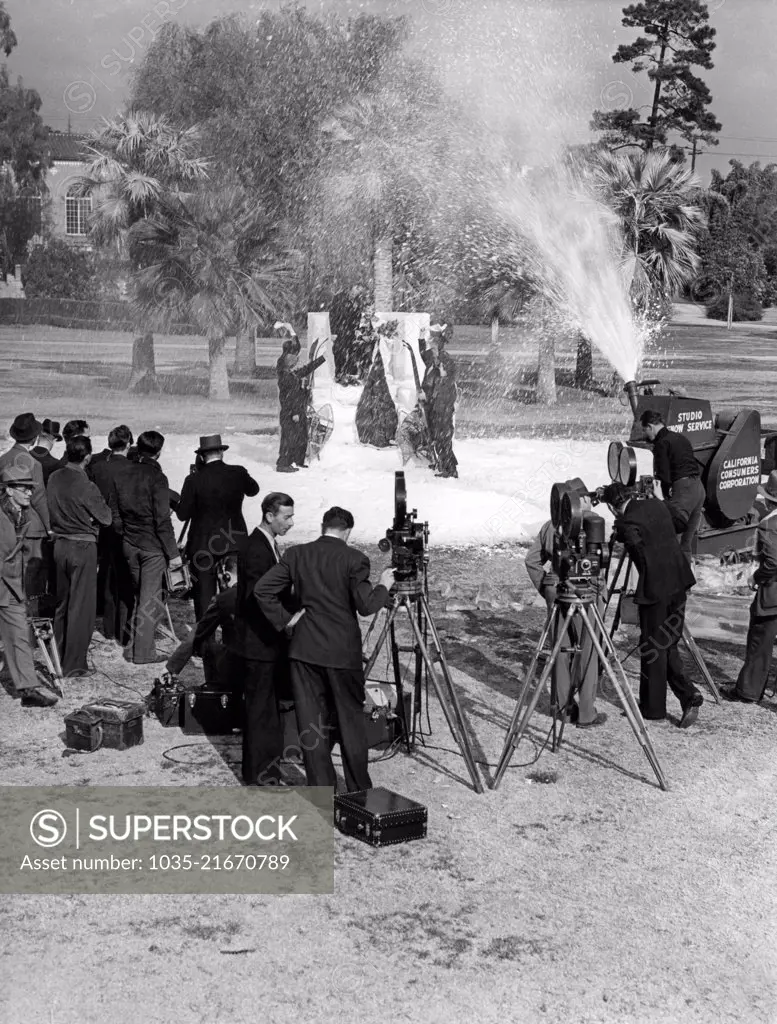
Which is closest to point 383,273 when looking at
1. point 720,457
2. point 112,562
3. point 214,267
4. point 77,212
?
point 214,267

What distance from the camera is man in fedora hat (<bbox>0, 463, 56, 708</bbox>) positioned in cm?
959

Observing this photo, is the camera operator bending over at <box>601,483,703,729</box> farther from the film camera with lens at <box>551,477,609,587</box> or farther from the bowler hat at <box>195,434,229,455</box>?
the bowler hat at <box>195,434,229,455</box>

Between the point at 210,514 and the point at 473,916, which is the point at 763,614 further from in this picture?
the point at 210,514

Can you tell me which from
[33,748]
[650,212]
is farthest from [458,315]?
[33,748]

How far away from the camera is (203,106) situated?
117 ft

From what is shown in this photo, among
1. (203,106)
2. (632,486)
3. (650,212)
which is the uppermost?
(203,106)

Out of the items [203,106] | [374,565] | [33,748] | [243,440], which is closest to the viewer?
[33,748]

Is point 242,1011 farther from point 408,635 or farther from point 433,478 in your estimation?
point 433,478

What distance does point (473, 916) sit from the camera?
21.9 feet

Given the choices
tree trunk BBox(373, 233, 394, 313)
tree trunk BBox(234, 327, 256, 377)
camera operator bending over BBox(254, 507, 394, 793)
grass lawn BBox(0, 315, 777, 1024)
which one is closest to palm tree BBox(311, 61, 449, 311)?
tree trunk BBox(373, 233, 394, 313)

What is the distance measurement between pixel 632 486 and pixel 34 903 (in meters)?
5.26

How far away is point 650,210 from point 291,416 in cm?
1267

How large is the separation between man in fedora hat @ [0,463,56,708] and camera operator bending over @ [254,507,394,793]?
2731 mm

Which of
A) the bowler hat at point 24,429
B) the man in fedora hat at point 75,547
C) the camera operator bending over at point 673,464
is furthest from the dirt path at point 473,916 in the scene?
the camera operator bending over at point 673,464
